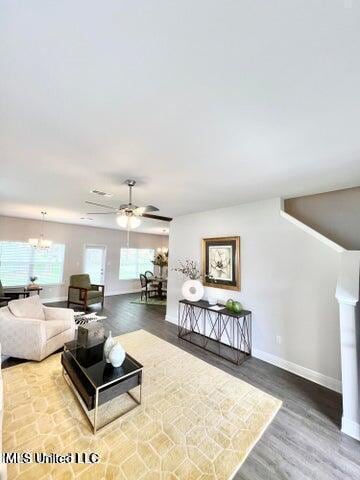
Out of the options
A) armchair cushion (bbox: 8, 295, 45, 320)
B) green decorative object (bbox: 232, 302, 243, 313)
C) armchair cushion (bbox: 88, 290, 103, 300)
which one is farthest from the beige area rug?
armchair cushion (bbox: 88, 290, 103, 300)

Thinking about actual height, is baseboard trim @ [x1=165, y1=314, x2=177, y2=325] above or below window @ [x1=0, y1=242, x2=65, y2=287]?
below

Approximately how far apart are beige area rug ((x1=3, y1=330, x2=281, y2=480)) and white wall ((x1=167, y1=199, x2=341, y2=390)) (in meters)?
0.91

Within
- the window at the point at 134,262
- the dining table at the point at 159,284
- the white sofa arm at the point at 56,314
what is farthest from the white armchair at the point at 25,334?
the window at the point at 134,262

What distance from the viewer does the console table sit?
3.48 meters

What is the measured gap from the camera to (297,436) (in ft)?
6.25

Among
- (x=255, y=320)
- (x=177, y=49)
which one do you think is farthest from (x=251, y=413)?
(x=177, y=49)

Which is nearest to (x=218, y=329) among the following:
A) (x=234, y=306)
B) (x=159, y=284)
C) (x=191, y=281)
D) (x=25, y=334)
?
(x=234, y=306)

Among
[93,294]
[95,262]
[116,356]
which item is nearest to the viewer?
[116,356]

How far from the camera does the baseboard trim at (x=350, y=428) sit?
1915mm

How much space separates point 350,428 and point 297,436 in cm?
54

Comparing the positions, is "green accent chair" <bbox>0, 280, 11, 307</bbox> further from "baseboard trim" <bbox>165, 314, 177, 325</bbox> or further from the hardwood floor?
"baseboard trim" <bbox>165, 314, 177, 325</bbox>

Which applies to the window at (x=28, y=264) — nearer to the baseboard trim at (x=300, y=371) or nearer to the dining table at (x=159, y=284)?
the dining table at (x=159, y=284)

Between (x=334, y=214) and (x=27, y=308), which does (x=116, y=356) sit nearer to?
(x=27, y=308)

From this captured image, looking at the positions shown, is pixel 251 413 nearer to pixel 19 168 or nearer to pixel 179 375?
pixel 179 375
